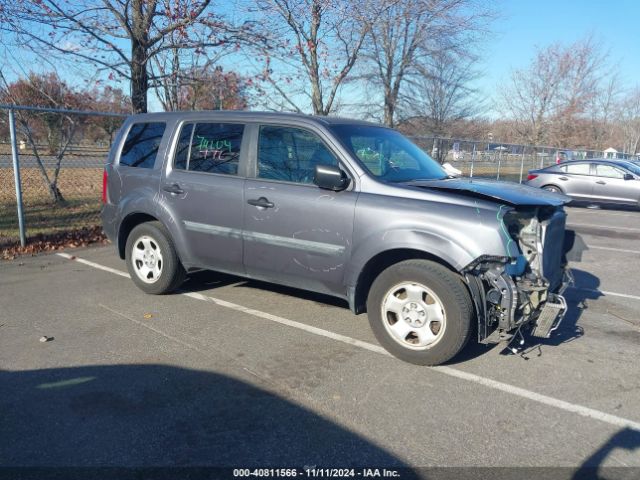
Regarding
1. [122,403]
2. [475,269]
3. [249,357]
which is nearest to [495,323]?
[475,269]

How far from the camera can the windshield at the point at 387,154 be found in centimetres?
449

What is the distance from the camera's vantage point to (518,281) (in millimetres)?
3803

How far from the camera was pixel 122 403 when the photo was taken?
3.37 metres

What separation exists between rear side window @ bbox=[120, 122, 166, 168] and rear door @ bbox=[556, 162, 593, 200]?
1297 cm

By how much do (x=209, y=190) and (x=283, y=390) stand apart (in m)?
2.27

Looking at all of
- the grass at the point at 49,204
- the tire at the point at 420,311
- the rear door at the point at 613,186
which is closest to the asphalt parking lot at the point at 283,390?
the tire at the point at 420,311

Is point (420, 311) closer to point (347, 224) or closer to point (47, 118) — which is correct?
point (347, 224)

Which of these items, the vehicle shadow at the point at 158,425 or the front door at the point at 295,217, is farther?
the front door at the point at 295,217

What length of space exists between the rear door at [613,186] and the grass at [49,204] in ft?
43.2

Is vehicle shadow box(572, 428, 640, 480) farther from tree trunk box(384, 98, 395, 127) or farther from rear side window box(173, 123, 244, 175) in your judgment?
tree trunk box(384, 98, 395, 127)

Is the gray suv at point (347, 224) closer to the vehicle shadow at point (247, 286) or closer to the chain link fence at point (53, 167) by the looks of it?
the vehicle shadow at point (247, 286)

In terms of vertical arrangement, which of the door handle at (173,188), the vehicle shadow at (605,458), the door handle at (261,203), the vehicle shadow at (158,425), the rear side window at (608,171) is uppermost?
the rear side window at (608,171)

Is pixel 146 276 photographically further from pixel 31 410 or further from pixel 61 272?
pixel 31 410

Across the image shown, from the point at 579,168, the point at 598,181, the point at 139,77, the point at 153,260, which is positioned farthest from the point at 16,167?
the point at 598,181
